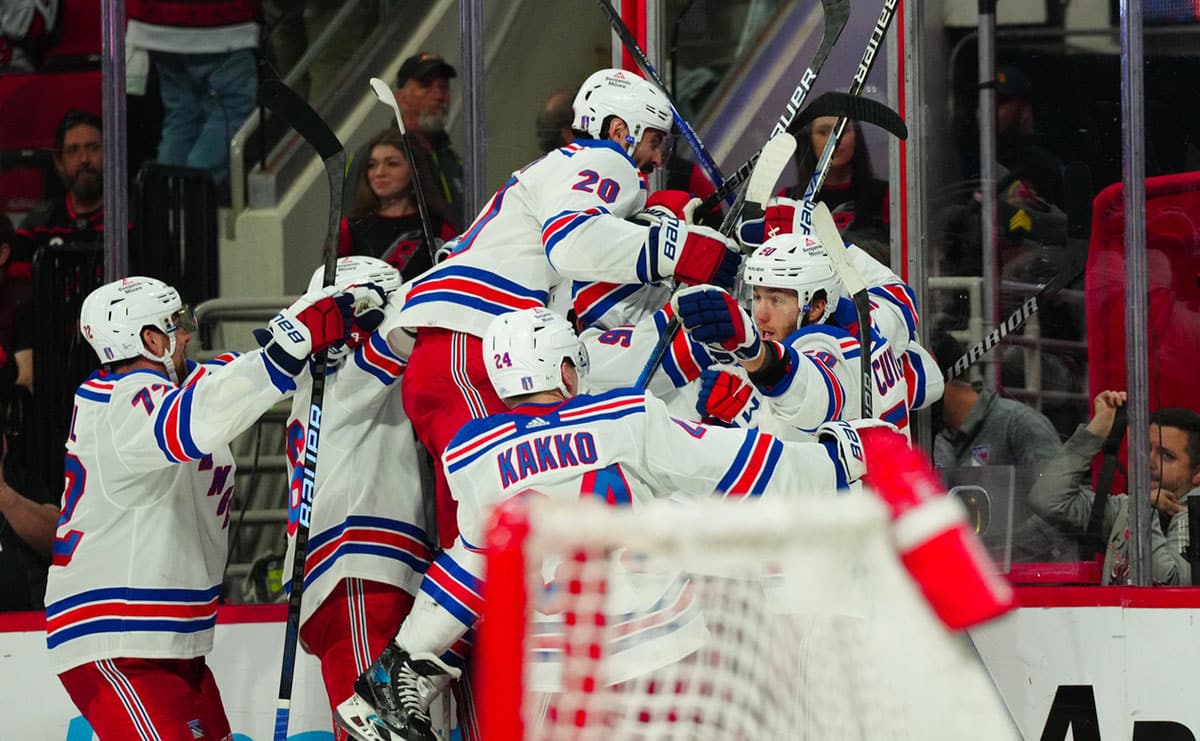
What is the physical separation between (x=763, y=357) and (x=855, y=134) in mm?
1306

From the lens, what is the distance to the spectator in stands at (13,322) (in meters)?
4.33

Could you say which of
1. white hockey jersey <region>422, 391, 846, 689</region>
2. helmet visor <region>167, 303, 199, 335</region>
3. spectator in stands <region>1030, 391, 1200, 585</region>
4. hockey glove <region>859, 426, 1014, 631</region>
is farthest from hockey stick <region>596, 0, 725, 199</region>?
hockey glove <region>859, 426, 1014, 631</region>

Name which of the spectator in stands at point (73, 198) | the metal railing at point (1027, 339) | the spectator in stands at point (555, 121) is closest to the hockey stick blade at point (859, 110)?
the metal railing at point (1027, 339)

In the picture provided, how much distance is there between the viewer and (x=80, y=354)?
438 cm

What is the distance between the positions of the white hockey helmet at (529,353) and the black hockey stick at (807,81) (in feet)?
3.29

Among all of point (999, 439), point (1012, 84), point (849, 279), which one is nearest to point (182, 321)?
point (849, 279)

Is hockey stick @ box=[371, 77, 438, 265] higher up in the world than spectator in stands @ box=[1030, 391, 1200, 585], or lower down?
higher up

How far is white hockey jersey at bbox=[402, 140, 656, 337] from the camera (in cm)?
357

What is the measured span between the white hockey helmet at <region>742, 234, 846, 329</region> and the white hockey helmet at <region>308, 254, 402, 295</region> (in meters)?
0.80

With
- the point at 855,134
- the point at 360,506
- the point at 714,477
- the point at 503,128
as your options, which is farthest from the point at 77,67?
the point at 714,477

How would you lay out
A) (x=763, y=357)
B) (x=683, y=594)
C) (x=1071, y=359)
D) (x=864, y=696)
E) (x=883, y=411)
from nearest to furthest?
(x=864, y=696) < (x=683, y=594) < (x=763, y=357) < (x=883, y=411) < (x=1071, y=359)

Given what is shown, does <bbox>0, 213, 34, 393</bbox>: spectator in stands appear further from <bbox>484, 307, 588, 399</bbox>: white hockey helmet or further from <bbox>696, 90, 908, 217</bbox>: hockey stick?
<bbox>696, 90, 908, 217</bbox>: hockey stick

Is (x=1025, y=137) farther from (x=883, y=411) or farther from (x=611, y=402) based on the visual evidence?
(x=611, y=402)

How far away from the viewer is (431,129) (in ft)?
15.0
